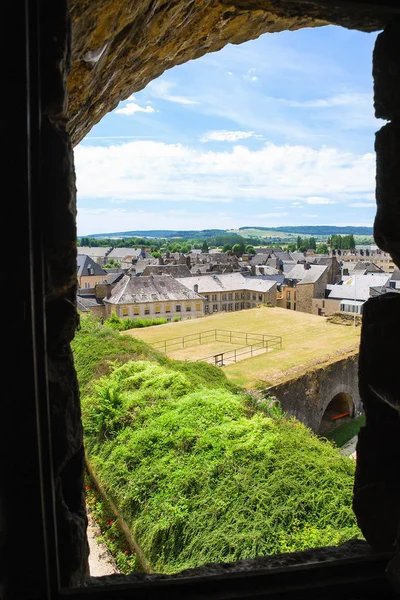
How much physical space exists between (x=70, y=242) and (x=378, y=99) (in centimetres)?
134

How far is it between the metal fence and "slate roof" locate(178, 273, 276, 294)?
63.4 feet

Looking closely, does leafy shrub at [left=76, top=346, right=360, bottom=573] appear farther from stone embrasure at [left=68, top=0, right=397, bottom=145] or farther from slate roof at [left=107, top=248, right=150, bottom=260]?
slate roof at [left=107, top=248, right=150, bottom=260]

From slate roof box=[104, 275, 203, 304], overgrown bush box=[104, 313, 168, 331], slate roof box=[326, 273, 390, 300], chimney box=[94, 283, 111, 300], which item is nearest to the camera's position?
overgrown bush box=[104, 313, 168, 331]

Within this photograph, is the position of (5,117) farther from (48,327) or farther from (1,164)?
(48,327)

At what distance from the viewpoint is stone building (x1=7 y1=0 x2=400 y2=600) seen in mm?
1382

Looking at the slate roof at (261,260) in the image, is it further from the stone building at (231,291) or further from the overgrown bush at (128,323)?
the overgrown bush at (128,323)

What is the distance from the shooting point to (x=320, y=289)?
42.3 meters

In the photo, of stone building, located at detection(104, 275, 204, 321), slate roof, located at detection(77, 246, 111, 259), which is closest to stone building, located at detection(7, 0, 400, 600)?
stone building, located at detection(104, 275, 204, 321)

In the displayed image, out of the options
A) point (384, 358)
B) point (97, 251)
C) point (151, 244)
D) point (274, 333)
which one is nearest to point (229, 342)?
point (274, 333)

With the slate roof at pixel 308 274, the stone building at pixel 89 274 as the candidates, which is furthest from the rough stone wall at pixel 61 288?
the stone building at pixel 89 274

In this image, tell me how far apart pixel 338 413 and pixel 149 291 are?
19292mm

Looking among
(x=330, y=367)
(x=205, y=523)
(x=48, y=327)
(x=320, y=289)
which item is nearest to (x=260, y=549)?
(x=205, y=523)

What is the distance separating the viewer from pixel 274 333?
23.4 metres

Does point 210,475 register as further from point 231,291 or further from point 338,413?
point 231,291
